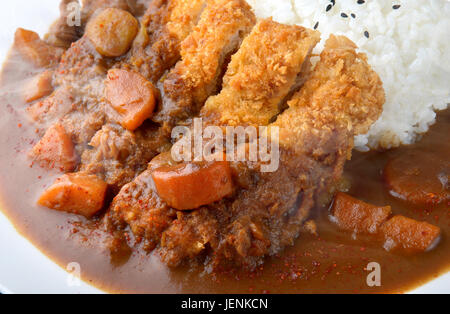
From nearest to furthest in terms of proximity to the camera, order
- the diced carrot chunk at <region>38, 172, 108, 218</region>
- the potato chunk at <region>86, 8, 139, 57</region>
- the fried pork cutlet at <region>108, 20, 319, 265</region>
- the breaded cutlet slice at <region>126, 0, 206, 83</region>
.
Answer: the fried pork cutlet at <region>108, 20, 319, 265</region>
the diced carrot chunk at <region>38, 172, 108, 218</region>
the breaded cutlet slice at <region>126, 0, 206, 83</region>
the potato chunk at <region>86, 8, 139, 57</region>

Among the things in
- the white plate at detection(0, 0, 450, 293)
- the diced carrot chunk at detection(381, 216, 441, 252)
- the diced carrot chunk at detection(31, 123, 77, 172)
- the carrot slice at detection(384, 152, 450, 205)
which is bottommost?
the white plate at detection(0, 0, 450, 293)

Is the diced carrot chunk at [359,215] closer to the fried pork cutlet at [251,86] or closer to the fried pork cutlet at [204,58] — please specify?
the fried pork cutlet at [251,86]

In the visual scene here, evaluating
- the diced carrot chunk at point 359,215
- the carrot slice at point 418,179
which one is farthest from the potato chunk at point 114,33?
the carrot slice at point 418,179

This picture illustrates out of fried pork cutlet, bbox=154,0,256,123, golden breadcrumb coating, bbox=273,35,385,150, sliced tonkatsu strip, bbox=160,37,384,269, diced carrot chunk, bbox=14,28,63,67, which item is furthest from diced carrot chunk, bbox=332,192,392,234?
diced carrot chunk, bbox=14,28,63,67

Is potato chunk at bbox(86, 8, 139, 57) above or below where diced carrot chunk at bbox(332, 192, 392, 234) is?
above

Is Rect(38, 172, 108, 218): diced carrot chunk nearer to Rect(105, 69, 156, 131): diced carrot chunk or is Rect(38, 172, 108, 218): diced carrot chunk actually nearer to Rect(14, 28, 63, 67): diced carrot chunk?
Rect(105, 69, 156, 131): diced carrot chunk

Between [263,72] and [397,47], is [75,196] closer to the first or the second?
[263,72]
